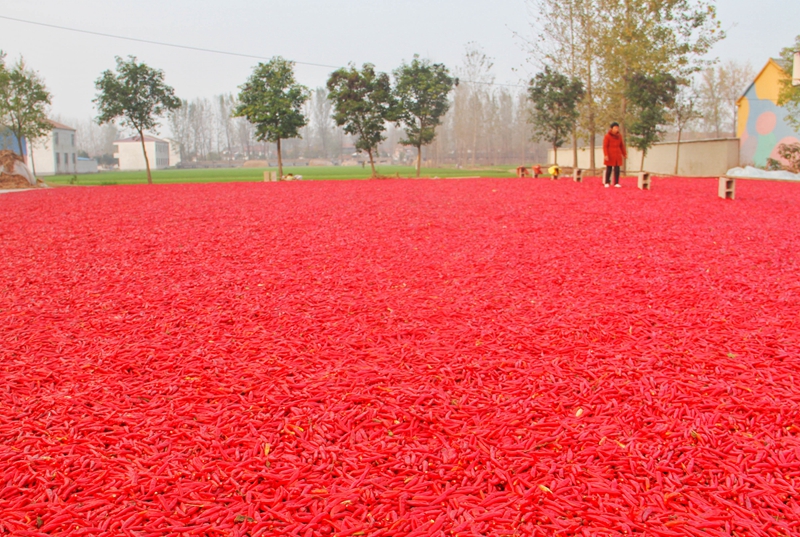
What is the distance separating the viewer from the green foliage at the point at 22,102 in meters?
36.9

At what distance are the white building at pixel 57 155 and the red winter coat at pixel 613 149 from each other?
79.8 m

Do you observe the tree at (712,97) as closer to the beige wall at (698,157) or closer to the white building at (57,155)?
the beige wall at (698,157)

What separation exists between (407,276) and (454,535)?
15.6 ft

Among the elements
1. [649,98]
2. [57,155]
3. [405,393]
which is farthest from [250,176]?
[405,393]

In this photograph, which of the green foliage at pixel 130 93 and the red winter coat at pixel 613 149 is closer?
the red winter coat at pixel 613 149

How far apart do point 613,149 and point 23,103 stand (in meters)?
36.0

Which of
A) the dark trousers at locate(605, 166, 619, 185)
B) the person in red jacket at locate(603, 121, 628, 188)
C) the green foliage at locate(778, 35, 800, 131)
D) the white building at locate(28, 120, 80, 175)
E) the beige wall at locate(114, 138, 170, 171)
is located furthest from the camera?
the beige wall at locate(114, 138, 170, 171)

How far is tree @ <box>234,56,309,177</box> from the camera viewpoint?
3338 cm

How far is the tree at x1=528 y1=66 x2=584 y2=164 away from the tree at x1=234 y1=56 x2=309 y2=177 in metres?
13.0

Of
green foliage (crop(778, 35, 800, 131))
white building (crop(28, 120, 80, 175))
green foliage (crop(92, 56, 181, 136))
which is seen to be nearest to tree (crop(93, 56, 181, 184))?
green foliage (crop(92, 56, 181, 136))

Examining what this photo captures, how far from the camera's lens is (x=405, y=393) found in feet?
13.5

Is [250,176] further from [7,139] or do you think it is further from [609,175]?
[609,175]

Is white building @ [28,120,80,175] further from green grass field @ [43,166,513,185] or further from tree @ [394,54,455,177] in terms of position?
tree @ [394,54,455,177]

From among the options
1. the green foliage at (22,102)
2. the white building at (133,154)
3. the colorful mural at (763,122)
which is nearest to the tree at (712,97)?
the colorful mural at (763,122)
